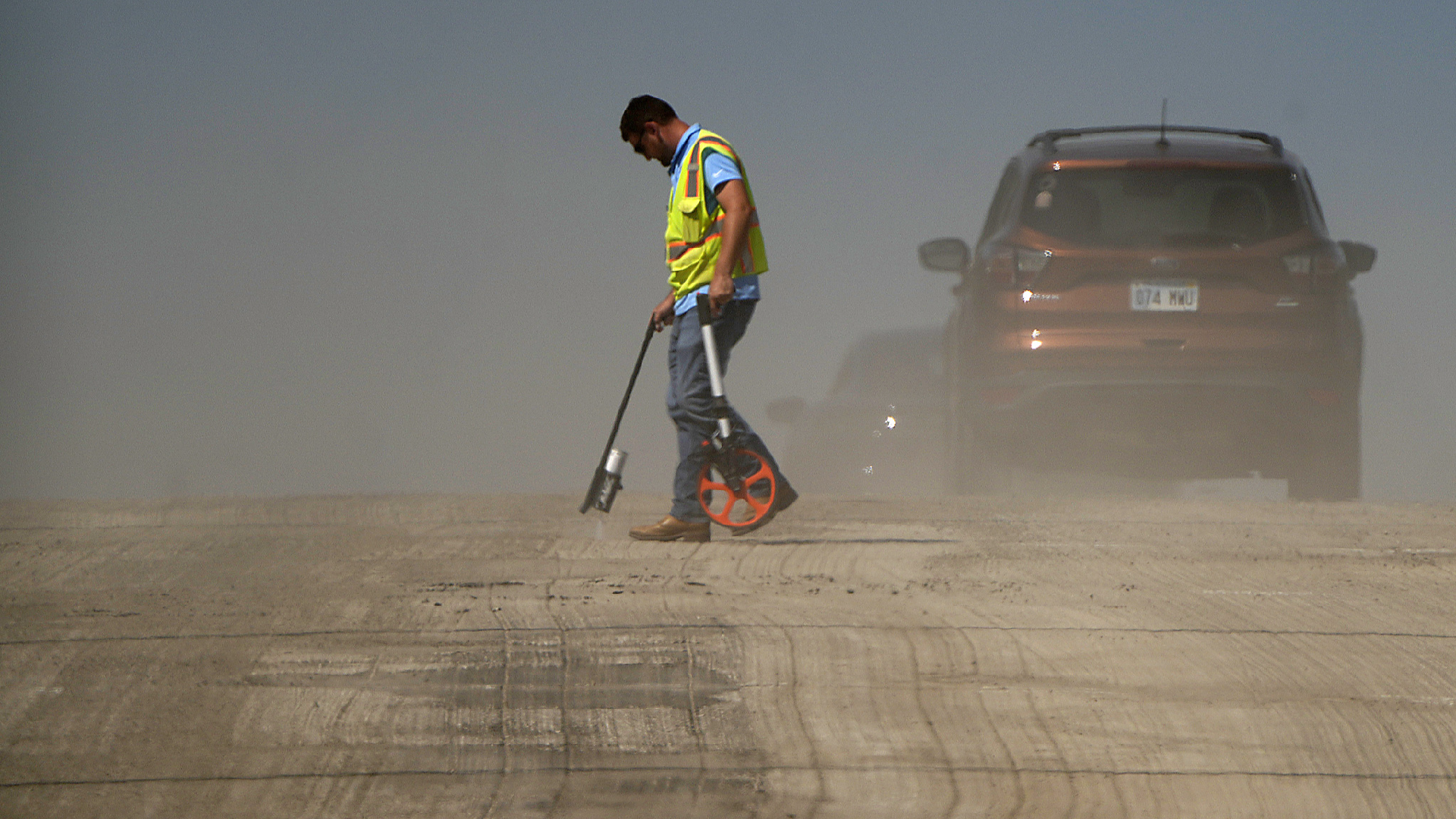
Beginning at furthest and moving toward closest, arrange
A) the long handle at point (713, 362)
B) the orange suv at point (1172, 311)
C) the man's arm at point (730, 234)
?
1. the orange suv at point (1172, 311)
2. the long handle at point (713, 362)
3. the man's arm at point (730, 234)

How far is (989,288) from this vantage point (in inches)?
330

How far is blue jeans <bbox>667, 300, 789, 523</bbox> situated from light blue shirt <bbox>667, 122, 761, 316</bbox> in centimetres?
4

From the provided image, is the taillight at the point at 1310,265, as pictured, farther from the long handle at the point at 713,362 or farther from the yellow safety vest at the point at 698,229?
the long handle at the point at 713,362

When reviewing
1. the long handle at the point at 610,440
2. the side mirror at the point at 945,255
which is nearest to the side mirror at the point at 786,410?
the side mirror at the point at 945,255

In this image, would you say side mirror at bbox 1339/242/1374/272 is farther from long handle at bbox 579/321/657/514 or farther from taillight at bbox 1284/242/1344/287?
long handle at bbox 579/321/657/514

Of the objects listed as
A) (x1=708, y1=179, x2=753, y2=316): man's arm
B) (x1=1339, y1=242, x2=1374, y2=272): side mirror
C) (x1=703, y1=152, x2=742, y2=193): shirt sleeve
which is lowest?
(x1=1339, y1=242, x2=1374, y2=272): side mirror

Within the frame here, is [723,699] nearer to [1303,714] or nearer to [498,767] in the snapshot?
[498,767]

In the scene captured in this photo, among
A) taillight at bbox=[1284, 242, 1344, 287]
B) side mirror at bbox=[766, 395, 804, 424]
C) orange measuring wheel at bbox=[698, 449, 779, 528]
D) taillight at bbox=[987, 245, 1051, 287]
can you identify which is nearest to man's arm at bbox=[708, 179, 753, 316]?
orange measuring wheel at bbox=[698, 449, 779, 528]

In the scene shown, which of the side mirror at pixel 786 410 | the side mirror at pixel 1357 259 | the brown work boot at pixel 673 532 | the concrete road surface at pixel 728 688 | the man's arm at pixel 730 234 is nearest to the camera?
the concrete road surface at pixel 728 688

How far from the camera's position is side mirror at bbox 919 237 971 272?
8.97 metres

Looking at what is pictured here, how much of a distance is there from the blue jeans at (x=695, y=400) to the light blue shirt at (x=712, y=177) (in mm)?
36

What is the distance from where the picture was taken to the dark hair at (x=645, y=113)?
5957mm

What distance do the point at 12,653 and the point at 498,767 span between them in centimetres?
134

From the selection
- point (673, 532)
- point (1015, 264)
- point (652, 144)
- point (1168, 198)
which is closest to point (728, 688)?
point (673, 532)
